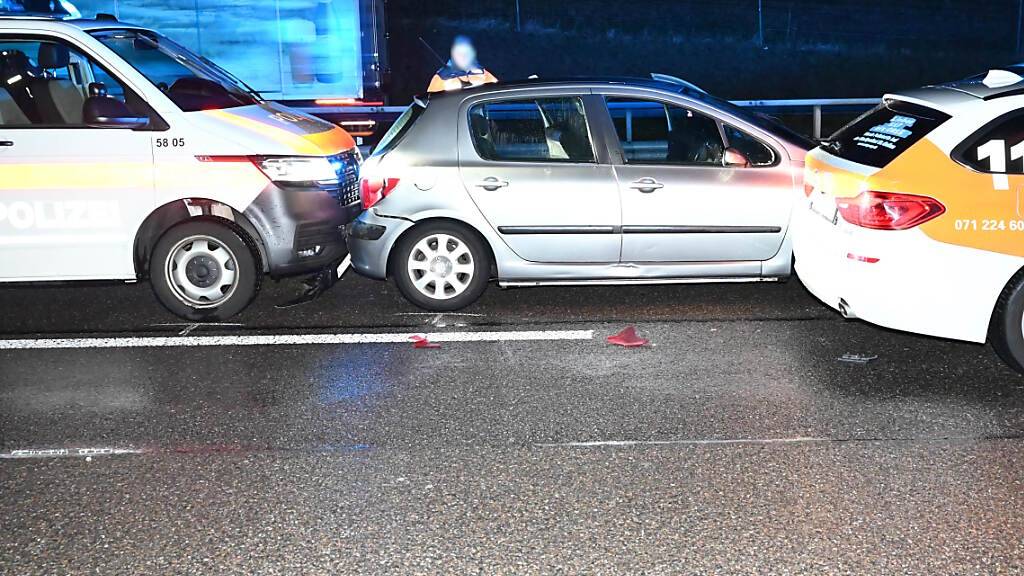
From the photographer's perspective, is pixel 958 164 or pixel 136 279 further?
pixel 136 279

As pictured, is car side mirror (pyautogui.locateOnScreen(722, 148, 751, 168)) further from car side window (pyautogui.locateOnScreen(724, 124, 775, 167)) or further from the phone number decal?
the phone number decal

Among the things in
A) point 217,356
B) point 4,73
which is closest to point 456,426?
point 217,356

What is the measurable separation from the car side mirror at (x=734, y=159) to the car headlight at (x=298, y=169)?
2482mm

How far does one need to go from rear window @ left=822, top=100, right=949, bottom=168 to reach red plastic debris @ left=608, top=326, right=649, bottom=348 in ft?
4.88

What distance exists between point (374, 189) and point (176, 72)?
1.98 metres

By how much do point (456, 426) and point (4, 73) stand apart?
14.0 feet

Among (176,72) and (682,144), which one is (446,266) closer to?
(682,144)

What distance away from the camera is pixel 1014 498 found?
438cm

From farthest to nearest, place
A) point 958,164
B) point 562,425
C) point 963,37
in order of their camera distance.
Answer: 1. point 963,37
2. point 958,164
3. point 562,425

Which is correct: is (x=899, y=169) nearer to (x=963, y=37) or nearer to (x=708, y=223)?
(x=708, y=223)

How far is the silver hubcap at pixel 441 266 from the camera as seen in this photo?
7.58 m

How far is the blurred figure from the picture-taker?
415 inches

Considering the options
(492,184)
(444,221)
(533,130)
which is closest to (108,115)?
(444,221)

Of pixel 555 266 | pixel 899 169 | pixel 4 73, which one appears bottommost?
pixel 555 266
